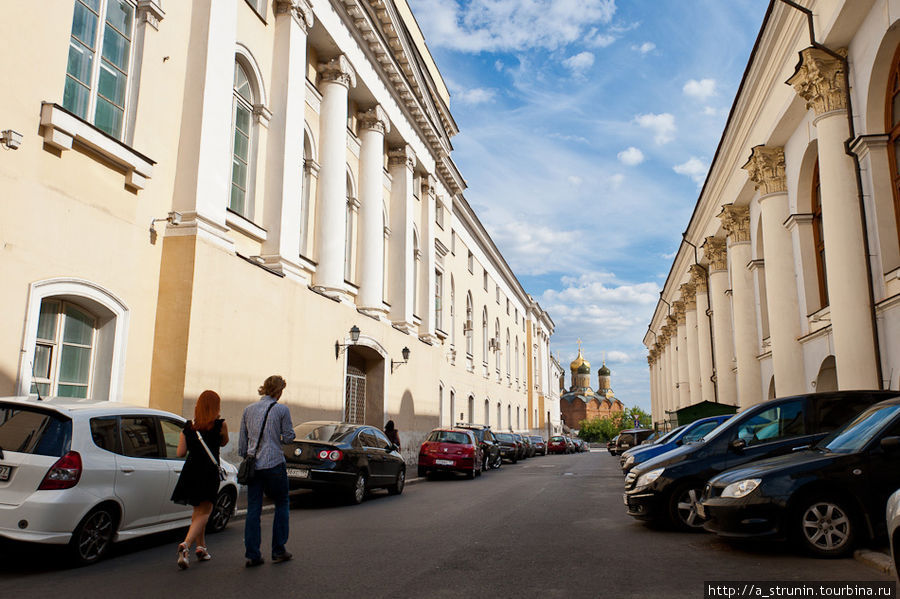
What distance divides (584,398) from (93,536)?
12456 centimetres

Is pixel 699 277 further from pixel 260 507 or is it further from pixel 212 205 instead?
pixel 260 507

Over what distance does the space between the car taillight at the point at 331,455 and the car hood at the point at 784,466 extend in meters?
6.96

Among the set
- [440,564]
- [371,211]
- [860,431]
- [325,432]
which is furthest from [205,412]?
[371,211]

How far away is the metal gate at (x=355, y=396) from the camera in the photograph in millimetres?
22859

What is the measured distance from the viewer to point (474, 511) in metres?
11.5

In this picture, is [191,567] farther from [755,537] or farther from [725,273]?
[725,273]

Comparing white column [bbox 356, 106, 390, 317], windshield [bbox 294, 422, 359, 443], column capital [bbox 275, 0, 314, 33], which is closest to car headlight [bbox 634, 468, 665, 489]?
windshield [bbox 294, 422, 359, 443]

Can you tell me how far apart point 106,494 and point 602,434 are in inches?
4201

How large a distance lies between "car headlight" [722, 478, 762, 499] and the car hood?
0.18 feet

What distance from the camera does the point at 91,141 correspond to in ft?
36.6

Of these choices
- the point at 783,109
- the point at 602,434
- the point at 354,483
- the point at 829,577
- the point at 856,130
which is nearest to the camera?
the point at 829,577

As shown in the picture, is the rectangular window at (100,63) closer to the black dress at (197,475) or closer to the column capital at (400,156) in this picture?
the black dress at (197,475)

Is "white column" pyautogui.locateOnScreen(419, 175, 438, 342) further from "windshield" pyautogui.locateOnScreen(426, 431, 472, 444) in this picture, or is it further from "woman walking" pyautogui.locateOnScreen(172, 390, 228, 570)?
"woman walking" pyautogui.locateOnScreen(172, 390, 228, 570)

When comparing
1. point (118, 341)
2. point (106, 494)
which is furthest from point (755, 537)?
point (118, 341)
